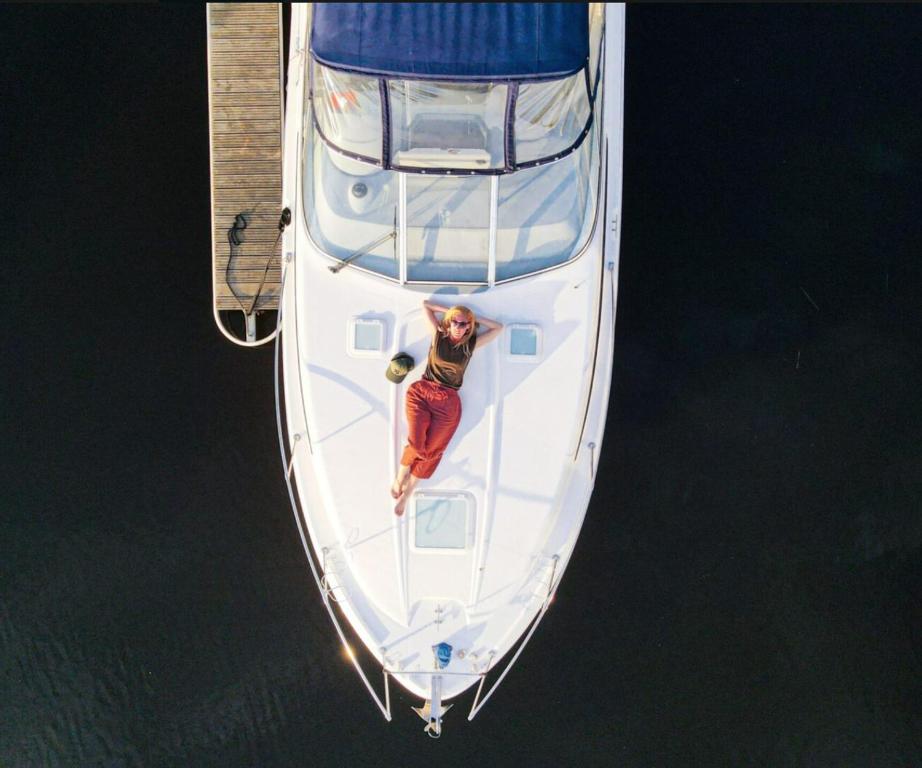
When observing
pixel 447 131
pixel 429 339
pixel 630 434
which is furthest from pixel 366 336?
pixel 630 434

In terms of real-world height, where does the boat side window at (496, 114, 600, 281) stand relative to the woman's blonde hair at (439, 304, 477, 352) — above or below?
above

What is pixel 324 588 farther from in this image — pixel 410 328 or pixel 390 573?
pixel 410 328

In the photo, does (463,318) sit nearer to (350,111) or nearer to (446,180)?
(446,180)

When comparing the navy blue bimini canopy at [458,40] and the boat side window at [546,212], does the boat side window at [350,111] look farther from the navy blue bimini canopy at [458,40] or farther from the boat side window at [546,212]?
the boat side window at [546,212]

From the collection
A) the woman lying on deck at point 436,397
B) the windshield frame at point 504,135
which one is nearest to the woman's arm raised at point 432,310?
the woman lying on deck at point 436,397

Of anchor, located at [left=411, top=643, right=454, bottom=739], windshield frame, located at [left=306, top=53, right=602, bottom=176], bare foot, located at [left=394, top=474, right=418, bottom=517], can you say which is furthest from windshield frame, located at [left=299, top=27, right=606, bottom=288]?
anchor, located at [left=411, top=643, right=454, bottom=739]

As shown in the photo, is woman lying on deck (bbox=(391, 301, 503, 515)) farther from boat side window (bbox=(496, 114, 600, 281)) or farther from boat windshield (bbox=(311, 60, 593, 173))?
boat windshield (bbox=(311, 60, 593, 173))

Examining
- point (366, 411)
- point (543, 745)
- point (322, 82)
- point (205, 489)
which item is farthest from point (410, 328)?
point (543, 745)
